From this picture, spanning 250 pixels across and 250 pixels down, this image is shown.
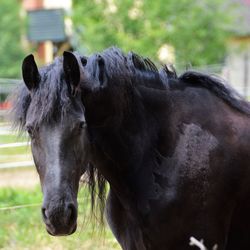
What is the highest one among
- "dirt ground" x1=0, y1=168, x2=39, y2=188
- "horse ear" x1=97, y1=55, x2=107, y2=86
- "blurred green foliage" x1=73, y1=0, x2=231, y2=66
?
"horse ear" x1=97, y1=55, x2=107, y2=86

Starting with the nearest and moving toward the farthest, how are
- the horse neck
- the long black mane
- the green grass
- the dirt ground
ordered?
the long black mane < the horse neck < the green grass < the dirt ground

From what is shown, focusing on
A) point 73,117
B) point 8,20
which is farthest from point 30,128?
point 8,20

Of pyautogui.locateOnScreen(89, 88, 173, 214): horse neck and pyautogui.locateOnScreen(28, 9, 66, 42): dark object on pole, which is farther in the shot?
pyautogui.locateOnScreen(28, 9, 66, 42): dark object on pole

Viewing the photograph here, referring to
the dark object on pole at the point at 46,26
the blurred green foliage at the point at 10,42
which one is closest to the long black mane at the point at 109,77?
the blurred green foliage at the point at 10,42

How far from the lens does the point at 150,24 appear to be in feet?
48.3

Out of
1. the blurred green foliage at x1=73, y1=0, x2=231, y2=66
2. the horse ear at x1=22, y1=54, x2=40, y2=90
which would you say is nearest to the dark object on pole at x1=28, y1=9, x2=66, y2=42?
the blurred green foliage at x1=73, y1=0, x2=231, y2=66

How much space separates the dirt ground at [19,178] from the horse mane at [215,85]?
5711 millimetres

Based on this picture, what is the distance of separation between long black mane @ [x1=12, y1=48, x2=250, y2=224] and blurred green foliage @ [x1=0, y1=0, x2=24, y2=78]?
19.0m

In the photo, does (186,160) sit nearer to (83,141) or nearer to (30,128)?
(83,141)

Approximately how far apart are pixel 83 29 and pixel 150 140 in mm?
12722

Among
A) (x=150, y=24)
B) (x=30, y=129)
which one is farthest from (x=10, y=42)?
(x=30, y=129)

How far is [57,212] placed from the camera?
2.96 meters

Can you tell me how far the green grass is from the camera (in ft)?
17.6

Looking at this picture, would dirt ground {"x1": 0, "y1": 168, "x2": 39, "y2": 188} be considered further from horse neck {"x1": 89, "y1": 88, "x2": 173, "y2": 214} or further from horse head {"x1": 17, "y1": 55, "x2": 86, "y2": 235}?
horse head {"x1": 17, "y1": 55, "x2": 86, "y2": 235}
